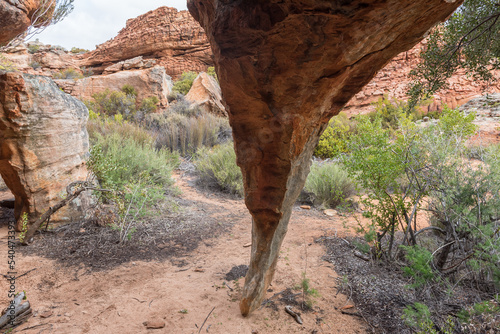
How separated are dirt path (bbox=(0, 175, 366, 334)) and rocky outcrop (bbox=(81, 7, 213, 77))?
23.2 metres

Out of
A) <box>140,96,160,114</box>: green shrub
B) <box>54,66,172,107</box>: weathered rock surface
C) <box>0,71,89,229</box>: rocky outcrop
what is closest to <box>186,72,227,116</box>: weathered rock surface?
<box>140,96,160,114</box>: green shrub

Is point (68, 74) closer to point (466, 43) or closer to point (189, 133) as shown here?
point (189, 133)

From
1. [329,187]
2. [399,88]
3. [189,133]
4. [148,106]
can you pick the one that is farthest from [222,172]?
[399,88]

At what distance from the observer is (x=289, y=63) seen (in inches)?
45.8

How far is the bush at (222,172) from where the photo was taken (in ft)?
19.3

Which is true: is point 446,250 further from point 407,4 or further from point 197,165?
point 197,165

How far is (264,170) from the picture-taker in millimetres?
1685

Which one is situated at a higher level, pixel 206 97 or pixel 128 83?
pixel 128 83

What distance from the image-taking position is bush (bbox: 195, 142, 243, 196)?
232 inches

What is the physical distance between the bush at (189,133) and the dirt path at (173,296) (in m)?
5.61

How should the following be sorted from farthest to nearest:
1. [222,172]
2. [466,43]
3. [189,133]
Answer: [189,133] → [222,172] → [466,43]

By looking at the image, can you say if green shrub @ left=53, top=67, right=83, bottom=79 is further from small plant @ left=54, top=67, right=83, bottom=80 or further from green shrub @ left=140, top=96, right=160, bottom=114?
green shrub @ left=140, top=96, right=160, bottom=114

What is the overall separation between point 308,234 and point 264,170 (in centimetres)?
252

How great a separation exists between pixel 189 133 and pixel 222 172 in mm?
3664
